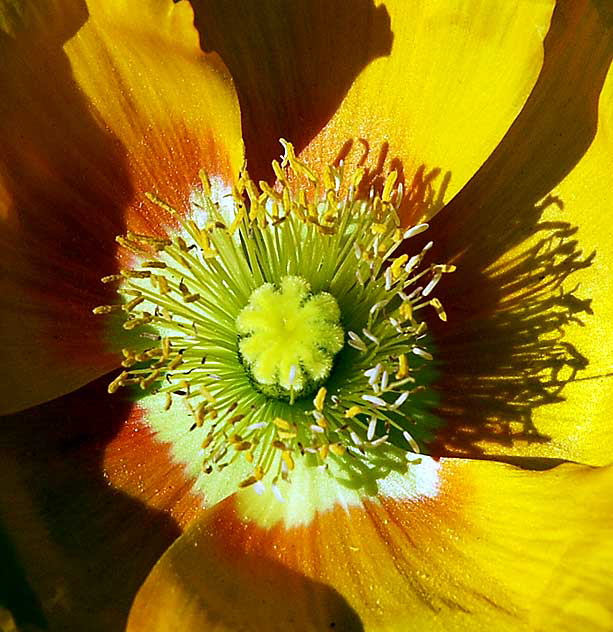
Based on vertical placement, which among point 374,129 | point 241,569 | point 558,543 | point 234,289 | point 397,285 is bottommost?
point 558,543

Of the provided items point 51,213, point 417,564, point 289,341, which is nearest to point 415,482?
point 417,564

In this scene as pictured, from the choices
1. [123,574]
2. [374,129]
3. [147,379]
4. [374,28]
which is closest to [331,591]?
[123,574]

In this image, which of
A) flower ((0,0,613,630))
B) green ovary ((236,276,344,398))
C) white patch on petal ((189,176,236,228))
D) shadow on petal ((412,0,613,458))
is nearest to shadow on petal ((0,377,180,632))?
flower ((0,0,613,630))

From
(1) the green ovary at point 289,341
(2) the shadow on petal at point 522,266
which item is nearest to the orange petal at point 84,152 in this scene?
(1) the green ovary at point 289,341

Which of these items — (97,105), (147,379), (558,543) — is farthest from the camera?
(97,105)

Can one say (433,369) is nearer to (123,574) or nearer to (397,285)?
(397,285)

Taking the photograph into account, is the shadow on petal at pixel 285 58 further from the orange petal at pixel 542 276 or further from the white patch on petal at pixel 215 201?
the orange petal at pixel 542 276
